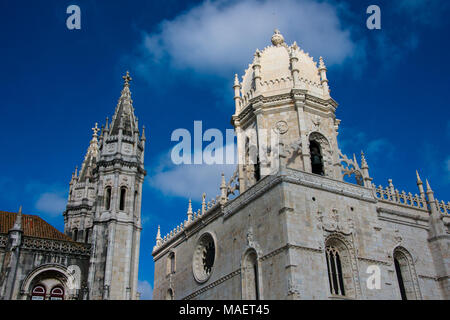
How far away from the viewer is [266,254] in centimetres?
2998

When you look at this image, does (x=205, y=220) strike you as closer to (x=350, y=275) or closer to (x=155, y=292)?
(x=155, y=292)

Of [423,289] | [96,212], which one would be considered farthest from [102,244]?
[423,289]

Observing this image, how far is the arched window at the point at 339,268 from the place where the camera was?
2964cm

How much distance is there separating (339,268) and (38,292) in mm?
18421

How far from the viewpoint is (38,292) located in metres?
31.0

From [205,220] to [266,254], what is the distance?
8.79 m

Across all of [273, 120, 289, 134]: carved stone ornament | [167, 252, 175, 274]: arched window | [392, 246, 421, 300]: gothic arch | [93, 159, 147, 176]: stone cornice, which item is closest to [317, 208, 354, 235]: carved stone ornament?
[392, 246, 421, 300]: gothic arch

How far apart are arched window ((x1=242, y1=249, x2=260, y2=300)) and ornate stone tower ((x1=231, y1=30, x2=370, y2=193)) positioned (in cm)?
597

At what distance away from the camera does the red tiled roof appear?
33.4 meters

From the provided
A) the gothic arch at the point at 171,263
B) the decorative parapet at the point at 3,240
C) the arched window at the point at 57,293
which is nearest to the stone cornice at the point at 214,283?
the gothic arch at the point at 171,263

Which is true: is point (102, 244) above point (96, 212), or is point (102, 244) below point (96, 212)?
below

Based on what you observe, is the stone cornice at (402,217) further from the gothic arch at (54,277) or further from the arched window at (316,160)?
the gothic arch at (54,277)

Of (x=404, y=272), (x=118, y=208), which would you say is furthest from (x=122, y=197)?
(x=404, y=272)

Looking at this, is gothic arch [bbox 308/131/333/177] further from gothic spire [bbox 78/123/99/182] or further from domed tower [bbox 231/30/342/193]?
gothic spire [bbox 78/123/99/182]
